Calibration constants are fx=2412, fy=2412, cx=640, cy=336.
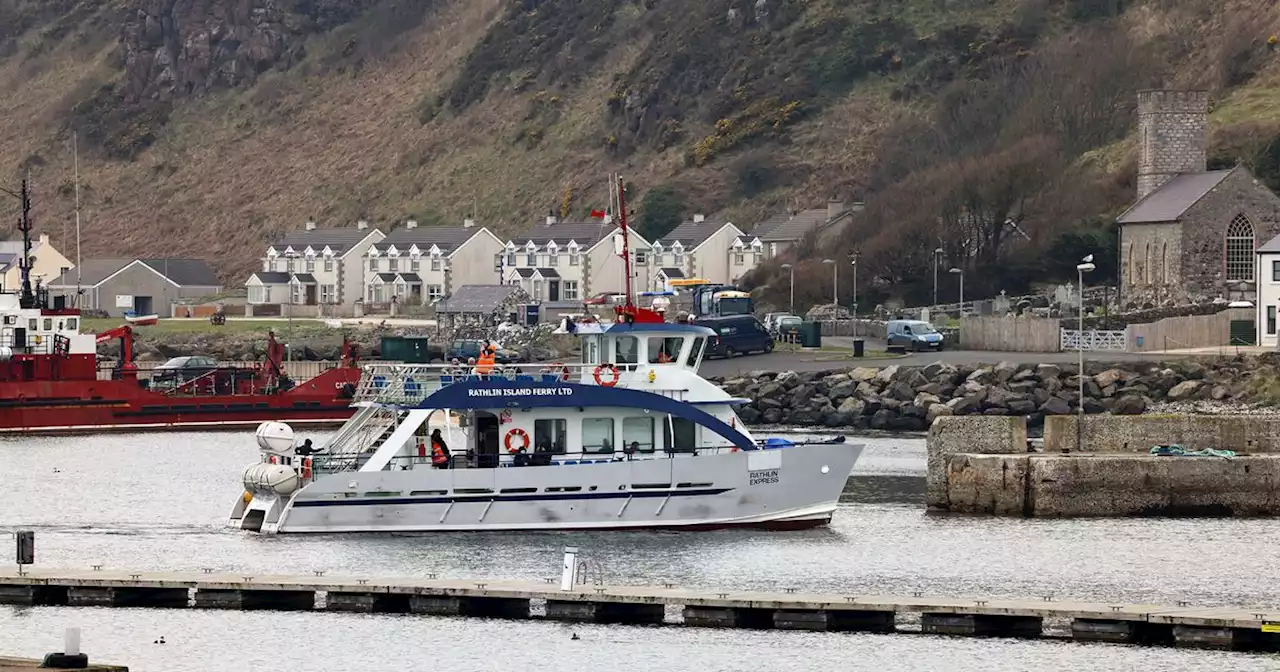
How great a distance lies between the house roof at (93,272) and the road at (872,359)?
191 ft

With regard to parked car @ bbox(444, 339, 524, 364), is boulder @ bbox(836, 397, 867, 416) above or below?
below

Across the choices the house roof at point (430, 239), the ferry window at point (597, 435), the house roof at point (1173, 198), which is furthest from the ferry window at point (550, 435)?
the house roof at point (430, 239)

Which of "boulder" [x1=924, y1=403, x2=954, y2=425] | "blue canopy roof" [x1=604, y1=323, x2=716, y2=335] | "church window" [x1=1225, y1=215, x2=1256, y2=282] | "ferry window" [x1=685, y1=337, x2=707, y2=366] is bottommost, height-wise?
"boulder" [x1=924, y1=403, x2=954, y2=425]

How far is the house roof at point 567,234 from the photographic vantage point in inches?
5098

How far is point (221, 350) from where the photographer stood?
104250mm

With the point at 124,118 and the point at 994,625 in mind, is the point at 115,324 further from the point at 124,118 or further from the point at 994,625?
the point at 994,625

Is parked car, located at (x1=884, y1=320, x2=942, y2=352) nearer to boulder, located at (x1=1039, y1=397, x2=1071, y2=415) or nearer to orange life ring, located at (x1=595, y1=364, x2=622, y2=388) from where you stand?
boulder, located at (x1=1039, y1=397, x2=1071, y2=415)

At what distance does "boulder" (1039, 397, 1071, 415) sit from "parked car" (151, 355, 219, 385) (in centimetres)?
2846

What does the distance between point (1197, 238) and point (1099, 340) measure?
1075 centimetres

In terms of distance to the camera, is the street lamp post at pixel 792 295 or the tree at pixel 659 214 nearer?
the street lamp post at pixel 792 295

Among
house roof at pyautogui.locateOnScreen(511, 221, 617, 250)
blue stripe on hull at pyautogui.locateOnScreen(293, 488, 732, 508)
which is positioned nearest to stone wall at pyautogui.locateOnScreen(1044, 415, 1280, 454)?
blue stripe on hull at pyautogui.locateOnScreen(293, 488, 732, 508)

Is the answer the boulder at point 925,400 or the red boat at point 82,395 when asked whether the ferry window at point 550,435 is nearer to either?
the boulder at point 925,400

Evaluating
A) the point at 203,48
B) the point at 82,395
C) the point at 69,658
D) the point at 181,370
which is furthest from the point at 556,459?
the point at 203,48

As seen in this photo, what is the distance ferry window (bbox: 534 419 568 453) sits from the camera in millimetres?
44219
